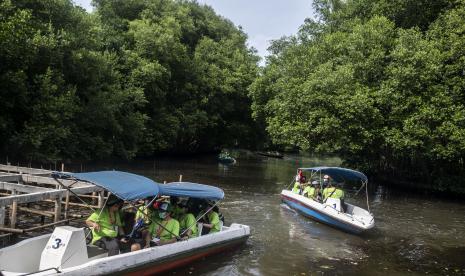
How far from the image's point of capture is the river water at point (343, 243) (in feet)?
42.4

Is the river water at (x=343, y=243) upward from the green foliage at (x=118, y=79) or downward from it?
downward

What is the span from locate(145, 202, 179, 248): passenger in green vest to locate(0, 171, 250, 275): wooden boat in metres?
0.30

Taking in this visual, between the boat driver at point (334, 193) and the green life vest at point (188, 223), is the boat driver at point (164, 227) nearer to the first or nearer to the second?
the green life vest at point (188, 223)

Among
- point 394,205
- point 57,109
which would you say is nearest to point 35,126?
point 57,109

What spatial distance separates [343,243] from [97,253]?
8.90 meters

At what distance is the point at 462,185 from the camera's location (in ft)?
92.9

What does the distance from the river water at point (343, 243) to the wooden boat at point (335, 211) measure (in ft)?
1.08

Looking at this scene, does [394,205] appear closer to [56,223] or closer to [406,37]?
[406,37]

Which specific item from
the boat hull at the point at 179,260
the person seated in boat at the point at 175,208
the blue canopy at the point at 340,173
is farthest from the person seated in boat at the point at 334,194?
the person seated in boat at the point at 175,208

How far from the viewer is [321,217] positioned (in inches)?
739

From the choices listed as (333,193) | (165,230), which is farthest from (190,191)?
(333,193)

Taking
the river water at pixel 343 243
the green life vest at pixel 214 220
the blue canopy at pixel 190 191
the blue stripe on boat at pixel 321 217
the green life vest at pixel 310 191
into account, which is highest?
the blue canopy at pixel 190 191

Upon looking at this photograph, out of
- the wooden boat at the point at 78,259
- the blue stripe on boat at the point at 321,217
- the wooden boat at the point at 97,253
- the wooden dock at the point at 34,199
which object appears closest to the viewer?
the wooden boat at the point at 78,259

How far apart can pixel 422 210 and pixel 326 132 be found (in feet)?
21.2
